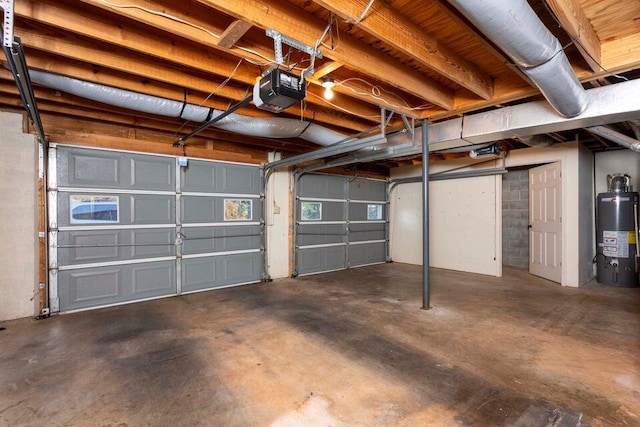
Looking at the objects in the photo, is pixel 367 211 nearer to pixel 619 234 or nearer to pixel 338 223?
pixel 338 223

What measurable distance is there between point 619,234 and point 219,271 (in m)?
6.22

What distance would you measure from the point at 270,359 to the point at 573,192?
5.08 metres

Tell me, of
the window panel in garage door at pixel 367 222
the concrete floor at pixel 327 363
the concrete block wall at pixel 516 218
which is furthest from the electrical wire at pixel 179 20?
the concrete block wall at pixel 516 218

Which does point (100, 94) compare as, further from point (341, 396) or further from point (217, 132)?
point (341, 396)

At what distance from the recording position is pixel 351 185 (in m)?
6.48

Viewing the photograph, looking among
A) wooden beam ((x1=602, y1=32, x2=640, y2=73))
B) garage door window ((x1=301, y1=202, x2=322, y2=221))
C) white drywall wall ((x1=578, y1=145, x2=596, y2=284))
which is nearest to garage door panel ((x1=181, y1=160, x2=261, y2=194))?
garage door window ((x1=301, y1=202, x2=322, y2=221))

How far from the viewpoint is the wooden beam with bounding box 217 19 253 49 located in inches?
72.2

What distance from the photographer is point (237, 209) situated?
4977mm

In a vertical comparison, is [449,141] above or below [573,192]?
above

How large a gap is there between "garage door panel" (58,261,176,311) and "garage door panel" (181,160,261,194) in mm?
1185

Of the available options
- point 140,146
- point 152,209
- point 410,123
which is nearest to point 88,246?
point 152,209

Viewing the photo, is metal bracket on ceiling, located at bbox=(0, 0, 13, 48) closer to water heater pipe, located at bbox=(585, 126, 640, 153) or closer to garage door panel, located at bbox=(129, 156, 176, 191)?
garage door panel, located at bbox=(129, 156, 176, 191)

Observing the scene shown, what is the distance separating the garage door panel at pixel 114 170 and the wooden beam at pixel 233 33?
2714 millimetres

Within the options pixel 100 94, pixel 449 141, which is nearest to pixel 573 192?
pixel 449 141
